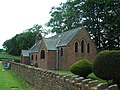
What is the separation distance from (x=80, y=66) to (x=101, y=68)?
24.3 ft

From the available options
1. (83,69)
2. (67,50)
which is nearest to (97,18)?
(67,50)

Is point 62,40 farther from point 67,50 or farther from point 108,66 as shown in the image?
point 108,66

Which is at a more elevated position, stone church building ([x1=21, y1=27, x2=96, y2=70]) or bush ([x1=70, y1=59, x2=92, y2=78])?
stone church building ([x1=21, y1=27, x2=96, y2=70])

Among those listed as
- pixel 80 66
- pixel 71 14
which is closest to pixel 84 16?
pixel 71 14

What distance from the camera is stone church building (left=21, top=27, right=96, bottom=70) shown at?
4610cm

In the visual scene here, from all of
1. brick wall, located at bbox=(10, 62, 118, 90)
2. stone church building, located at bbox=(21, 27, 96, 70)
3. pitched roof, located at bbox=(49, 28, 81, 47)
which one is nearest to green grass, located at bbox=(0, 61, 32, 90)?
brick wall, located at bbox=(10, 62, 118, 90)

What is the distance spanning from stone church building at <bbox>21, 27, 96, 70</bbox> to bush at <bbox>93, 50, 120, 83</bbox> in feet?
90.6

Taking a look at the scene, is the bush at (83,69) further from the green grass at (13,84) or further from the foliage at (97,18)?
the foliage at (97,18)

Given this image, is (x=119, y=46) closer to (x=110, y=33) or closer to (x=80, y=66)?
(x=110, y=33)

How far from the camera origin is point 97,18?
184 ft

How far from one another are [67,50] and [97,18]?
44.6ft

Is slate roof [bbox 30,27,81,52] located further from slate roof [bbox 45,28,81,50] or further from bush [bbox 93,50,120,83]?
bush [bbox 93,50,120,83]

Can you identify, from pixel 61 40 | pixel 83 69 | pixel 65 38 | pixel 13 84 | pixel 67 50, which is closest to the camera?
pixel 13 84

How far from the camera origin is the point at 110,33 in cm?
5300
